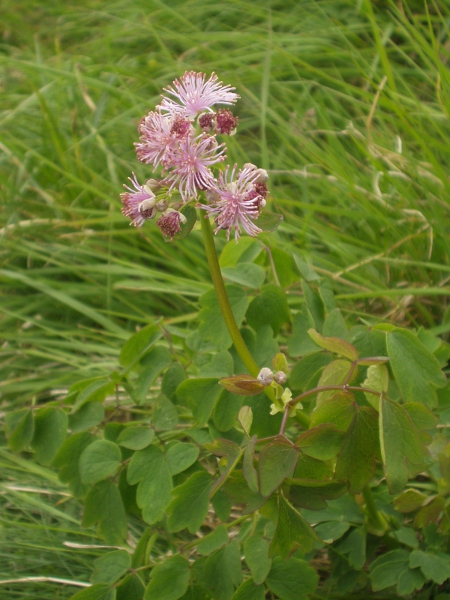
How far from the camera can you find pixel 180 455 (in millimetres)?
1124

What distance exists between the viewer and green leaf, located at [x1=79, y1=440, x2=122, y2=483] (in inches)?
45.1

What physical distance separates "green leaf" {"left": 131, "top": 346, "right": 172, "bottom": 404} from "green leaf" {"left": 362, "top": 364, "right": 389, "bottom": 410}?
1.43 ft

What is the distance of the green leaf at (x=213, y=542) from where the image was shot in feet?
3.49

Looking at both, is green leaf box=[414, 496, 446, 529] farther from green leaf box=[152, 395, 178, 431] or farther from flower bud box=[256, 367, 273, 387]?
green leaf box=[152, 395, 178, 431]

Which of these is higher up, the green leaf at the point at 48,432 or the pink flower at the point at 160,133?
the pink flower at the point at 160,133

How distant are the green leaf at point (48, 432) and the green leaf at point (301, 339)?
480 mm

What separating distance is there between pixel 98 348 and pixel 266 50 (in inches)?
55.0

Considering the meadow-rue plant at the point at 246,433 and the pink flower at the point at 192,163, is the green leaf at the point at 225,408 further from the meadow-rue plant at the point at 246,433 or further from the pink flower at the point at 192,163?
the pink flower at the point at 192,163

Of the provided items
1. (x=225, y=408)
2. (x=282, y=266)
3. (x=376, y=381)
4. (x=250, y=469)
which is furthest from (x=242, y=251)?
(x=250, y=469)

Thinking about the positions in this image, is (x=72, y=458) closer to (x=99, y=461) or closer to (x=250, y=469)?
(x=99, y=461)

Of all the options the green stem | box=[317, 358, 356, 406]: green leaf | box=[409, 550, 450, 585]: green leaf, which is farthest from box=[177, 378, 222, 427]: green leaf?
box=[409, 550, 450, 585]: green leaf

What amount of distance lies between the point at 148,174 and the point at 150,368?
1346mm

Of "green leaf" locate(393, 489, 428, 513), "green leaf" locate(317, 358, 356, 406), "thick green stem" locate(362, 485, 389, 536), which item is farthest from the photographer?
"thick green stem" locate(362, 485, 389, 536)

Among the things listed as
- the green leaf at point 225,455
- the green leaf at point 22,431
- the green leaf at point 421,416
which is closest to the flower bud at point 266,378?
the green leaf at point 225,455
